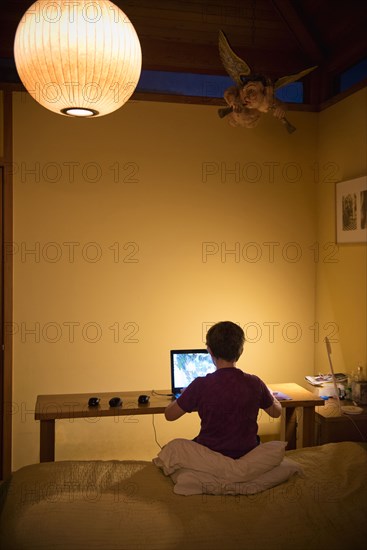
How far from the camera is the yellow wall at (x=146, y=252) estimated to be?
355 centimetres

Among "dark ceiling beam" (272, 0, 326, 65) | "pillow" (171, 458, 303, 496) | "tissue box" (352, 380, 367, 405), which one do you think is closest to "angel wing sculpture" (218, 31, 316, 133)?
"dark ceiling beam" (272, 0, 326, 65)

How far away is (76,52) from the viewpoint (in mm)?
1808

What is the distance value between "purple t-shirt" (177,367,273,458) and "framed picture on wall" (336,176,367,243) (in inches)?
60.3

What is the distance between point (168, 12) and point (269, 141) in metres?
1.06

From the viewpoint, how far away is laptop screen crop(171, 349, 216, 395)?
3262 millimetres

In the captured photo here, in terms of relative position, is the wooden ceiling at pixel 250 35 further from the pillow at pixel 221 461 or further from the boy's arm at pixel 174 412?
the pillow at pixel 221 461

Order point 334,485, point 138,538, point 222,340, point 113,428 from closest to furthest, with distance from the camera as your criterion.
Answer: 1. point 138,538
2. point 334,485
3. point 222,340
4. point 113,428

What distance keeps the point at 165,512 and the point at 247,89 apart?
2234 millimetres

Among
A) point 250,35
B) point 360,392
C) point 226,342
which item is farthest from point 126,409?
point 250,35

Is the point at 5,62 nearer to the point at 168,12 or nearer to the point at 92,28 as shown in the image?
the point at 168,12

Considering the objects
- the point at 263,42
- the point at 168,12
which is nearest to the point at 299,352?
the point at 263,42

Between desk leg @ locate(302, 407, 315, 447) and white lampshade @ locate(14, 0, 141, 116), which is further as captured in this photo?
desk leg @ locate(302, 407, 315, 447)

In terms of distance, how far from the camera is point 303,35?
3.78m

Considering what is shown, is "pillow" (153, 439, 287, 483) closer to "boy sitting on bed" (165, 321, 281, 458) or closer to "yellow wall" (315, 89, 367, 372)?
"boy sitting on bed" (165, 321, 281, 458)
